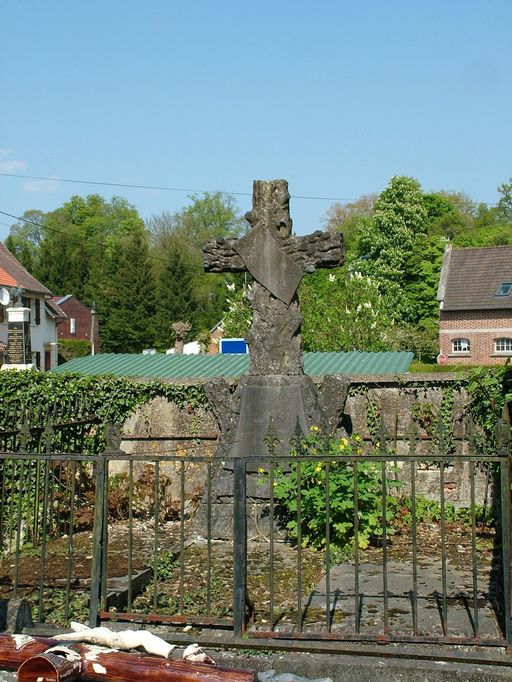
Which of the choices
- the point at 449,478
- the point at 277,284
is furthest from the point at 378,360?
the point at 277,284

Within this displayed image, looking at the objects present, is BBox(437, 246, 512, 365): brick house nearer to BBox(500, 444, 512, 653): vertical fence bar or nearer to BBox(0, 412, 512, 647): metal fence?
BBox(0, 412, 512, 647): metal fence

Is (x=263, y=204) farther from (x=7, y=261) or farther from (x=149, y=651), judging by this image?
(x=7, y=261)

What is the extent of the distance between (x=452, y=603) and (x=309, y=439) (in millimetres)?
3149

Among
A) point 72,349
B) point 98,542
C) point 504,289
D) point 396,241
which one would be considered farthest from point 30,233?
point 98,542

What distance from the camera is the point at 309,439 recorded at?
31.7ft

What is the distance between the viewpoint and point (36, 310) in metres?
48.8

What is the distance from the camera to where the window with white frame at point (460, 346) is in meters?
45.9

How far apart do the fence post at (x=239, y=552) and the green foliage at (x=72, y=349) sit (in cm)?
5044

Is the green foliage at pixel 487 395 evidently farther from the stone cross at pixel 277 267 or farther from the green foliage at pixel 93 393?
the green foliage at pixel 93 393

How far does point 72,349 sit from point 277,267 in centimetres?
4732

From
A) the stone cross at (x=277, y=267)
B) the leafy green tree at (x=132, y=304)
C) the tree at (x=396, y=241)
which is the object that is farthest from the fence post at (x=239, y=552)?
the leafy green tree at (x=132, y=304)

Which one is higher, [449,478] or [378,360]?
[378,360]

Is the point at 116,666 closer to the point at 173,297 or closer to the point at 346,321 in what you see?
the point at 346,321

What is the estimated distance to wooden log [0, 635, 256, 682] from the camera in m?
5.17
